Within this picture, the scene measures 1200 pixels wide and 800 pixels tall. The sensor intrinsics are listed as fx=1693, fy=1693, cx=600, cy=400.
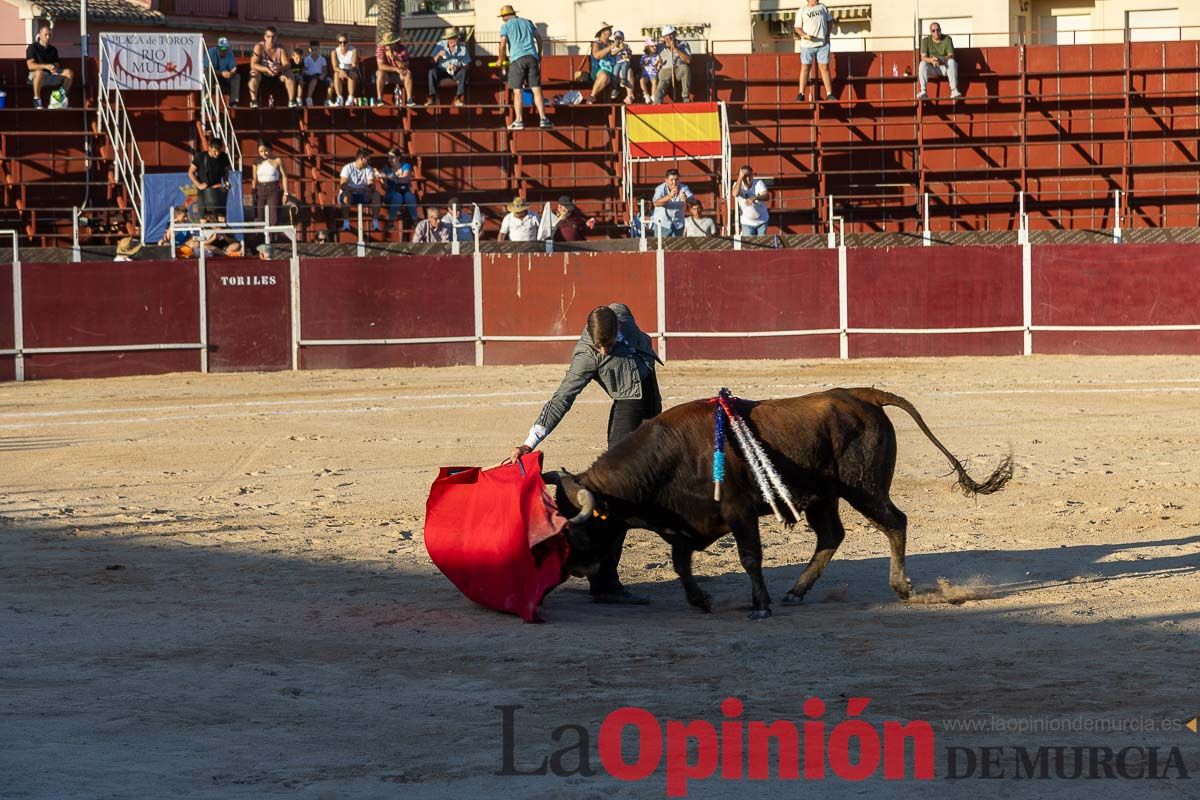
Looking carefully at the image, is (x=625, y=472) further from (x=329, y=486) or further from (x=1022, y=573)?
(x=329, y=486)

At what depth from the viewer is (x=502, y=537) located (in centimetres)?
768

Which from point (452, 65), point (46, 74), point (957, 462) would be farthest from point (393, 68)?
point (957, 462)

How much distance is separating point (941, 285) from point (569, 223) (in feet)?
15.7

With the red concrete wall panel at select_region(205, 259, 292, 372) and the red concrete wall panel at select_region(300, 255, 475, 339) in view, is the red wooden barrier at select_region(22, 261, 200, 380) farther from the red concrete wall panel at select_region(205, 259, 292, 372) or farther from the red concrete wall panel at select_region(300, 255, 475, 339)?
the red concrete wall panel at select_region(300, 255, 475, 339)

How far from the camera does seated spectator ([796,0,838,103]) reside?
25141 millimetres

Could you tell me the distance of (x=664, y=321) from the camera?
21.0m

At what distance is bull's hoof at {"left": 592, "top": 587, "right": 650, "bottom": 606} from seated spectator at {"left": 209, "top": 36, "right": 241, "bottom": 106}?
58.5 ft

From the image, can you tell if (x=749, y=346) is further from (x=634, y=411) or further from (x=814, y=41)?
(x=634, y=411)

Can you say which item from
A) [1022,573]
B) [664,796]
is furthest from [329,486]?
[664,796]

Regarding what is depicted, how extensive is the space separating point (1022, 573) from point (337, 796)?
4.57 metres

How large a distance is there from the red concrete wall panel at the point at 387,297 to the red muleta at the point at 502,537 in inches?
513

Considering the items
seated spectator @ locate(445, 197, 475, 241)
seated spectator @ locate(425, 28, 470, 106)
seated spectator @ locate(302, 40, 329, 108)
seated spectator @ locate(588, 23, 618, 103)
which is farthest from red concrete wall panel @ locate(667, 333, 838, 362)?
seated spectator @ locate(302, 40, 329, 108)

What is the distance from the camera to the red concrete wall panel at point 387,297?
20750 mm

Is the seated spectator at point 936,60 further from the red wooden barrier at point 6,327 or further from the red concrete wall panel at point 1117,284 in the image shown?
the red wooden barrier at point 6,327
